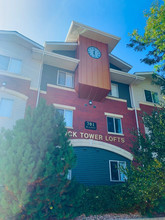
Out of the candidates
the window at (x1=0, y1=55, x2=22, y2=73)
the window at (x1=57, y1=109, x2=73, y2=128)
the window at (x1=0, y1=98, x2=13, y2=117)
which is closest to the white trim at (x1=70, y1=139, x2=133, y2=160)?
the window at (x1=57, y1=109, x2=73, y2=128)

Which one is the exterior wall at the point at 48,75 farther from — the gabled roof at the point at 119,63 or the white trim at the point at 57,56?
the gabled roof at the point at 119,63

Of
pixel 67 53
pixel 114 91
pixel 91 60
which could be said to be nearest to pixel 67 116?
pixel 91 60

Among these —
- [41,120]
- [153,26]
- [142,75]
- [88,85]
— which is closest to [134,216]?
[41,120]

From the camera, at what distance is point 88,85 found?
1466 cm

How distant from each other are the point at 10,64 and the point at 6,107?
A: 3892 millimetres

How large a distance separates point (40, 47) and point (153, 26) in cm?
936

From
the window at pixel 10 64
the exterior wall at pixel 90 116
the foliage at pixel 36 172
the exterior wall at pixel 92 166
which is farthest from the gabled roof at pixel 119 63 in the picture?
the foliage at pixel 36 172

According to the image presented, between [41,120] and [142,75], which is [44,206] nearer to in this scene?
[41,120]

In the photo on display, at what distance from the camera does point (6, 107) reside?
12625 millimetres

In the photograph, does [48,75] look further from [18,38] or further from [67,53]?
[18,38]

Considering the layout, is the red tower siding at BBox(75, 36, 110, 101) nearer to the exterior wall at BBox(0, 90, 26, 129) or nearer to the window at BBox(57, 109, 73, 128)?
the window at BBox(57, 109, 73, 128)

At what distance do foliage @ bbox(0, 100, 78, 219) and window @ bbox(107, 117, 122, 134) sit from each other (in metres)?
7.73

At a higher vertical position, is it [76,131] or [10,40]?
[10,40]

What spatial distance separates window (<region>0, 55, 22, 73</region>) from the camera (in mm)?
14021
